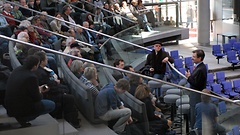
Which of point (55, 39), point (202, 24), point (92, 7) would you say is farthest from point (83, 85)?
point (202, 24)

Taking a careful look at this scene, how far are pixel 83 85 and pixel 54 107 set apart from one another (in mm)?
436

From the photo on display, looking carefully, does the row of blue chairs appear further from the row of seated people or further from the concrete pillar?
the row of seated people

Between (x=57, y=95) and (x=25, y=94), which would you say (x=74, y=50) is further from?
(x=25, y=94)

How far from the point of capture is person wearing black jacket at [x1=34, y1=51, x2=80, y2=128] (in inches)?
204

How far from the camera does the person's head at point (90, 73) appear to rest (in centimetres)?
541

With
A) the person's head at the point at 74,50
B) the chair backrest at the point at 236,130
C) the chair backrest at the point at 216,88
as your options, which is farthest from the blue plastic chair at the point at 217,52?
the person's head at the point at 74,50

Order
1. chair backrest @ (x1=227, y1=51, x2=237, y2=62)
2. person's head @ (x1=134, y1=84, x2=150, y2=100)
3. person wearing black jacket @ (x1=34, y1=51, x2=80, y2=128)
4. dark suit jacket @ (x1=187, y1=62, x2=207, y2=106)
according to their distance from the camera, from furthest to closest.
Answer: chair backrest @ (x1=227, y1=51, x2=237, y2=62)
dark suit jacket @ (x1=187, y1=62, x2=207, y2=106)
person's head @ (x1=134, y1=84, x2=150, y2=100)
person wearing black jacket @ (x1=34, y1=51, x2=80, y2=128)

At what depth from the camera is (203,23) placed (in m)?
22.7

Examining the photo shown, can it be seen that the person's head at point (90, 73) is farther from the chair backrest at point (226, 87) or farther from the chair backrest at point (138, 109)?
the chair backrest at point (226, 87)

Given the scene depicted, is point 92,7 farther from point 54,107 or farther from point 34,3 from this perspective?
point 54,107

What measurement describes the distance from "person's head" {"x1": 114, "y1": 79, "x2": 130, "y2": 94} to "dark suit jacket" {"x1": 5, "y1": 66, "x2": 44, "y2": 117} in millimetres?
1000

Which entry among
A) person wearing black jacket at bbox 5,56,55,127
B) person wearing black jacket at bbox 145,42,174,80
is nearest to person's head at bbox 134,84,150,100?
person wearing black jacket at bbox 5,56,55,127

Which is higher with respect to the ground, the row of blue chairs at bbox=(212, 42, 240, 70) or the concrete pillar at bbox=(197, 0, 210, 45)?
the concrete pillar at bbox=(197, 0, 210, 45)

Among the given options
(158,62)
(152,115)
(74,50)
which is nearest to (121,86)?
(152,115)
